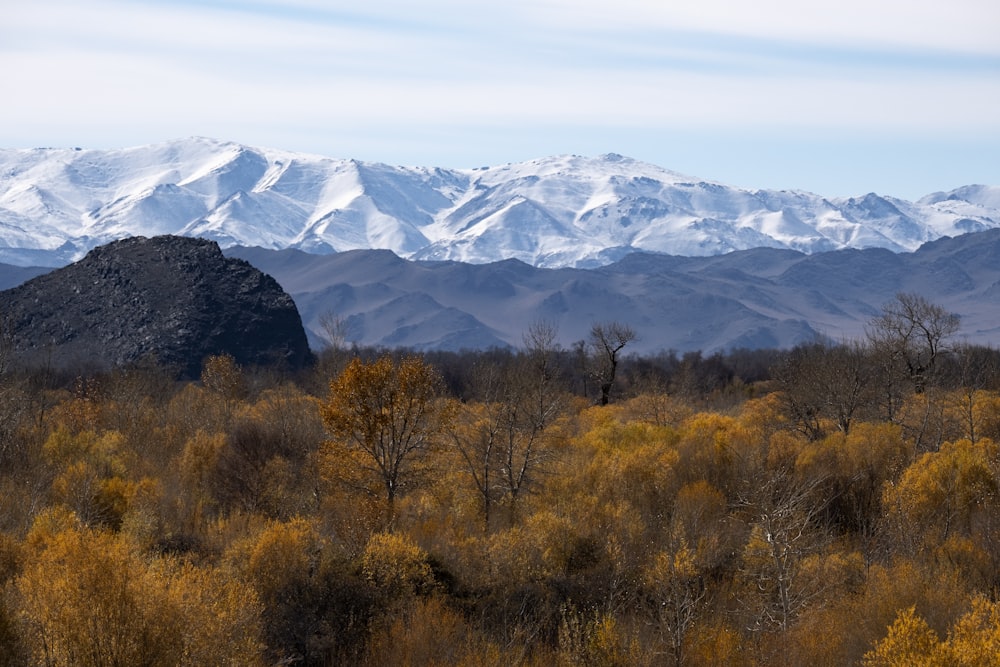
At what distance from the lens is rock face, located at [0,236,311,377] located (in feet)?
369

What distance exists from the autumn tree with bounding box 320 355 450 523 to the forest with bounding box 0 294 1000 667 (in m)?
0.12

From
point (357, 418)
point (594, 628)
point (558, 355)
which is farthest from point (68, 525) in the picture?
point (558, 355)

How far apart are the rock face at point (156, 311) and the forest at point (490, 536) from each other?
182ft

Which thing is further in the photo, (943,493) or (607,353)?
(607,353)

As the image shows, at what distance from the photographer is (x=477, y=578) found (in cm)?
3419

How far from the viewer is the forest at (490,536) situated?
76.6ft

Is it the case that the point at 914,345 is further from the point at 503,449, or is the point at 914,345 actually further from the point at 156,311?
the point at 156,311

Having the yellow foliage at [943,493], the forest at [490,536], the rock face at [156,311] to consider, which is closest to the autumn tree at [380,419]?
the forest at [490,536]

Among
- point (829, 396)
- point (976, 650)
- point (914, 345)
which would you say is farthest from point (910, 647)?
point (914, 345)

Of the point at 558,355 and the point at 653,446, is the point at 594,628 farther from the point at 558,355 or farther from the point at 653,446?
the point at 558,355

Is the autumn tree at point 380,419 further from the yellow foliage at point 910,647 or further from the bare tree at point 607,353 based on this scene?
the bare tree at point 607,353

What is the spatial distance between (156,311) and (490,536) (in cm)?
9062

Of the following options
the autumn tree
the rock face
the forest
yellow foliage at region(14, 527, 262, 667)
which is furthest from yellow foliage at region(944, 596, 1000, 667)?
the rock face

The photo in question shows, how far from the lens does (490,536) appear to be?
36.7 m
